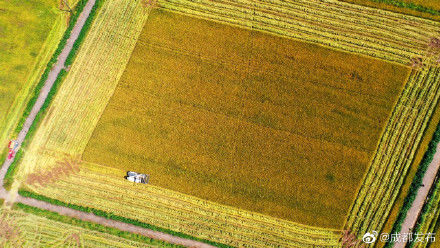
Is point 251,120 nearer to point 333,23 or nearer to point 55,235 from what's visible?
point 333,23

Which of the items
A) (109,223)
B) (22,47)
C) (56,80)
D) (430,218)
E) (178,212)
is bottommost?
(109,223)

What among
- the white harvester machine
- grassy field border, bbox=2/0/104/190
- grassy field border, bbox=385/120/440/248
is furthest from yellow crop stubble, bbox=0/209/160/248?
grassy field border, bbox=385/120/440/248

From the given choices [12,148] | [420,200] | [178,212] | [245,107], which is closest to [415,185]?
[420,200]

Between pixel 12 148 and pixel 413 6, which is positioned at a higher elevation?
pixel 413 6

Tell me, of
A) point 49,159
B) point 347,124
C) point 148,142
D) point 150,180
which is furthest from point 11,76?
point 347,124

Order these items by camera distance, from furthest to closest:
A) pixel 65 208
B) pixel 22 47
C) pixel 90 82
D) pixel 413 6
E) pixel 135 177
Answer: pixel 22 47 < pixel 90 82 < pixel 413 6 < pixel 65 208 < pixel 135 177

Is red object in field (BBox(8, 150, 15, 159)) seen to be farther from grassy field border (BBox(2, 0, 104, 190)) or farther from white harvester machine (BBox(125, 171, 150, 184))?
white harvester machine (BBox(125, 171, 150, 184))

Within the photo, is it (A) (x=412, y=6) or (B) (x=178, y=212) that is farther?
(A) (x=412, y=6)
